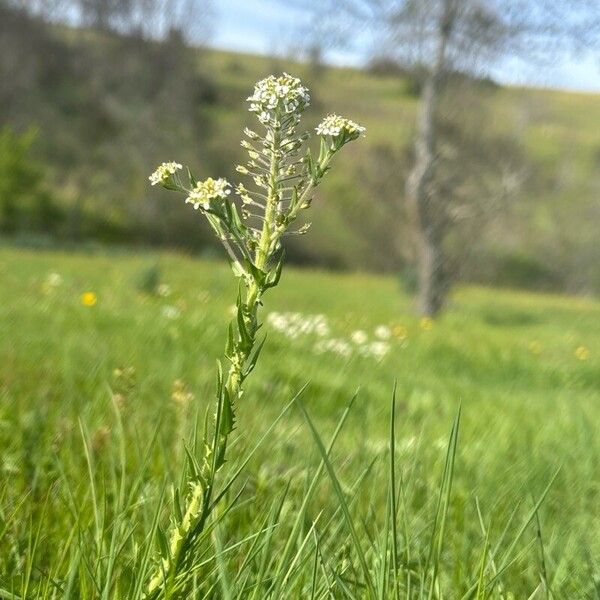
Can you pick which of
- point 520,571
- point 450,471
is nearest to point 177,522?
point 450,471

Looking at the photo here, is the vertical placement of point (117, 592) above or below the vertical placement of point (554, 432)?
above

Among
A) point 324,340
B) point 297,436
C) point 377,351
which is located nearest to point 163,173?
point 297,436

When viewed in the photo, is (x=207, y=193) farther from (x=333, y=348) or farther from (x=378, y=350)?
(x=378, y=350)

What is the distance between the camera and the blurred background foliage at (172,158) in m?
21.0

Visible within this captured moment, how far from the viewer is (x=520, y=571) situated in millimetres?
1518

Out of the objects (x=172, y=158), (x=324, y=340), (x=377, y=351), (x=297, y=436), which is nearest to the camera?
(x=297, y=436)

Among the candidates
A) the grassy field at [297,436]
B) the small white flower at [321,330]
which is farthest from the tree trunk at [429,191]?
the small white flower at [321,330]

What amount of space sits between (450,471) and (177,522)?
1.02 feet

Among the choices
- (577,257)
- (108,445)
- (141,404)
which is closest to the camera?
(108,445)

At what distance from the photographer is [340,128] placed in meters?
0.92

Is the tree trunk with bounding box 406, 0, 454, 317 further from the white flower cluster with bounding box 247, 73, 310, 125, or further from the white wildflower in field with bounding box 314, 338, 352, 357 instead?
the white flower cluster with bounding box 247, 73, 310, 125

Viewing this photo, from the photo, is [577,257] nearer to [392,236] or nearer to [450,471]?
[392,236]

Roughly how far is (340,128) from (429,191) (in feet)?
30.5

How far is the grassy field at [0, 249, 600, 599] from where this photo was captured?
1244mm
